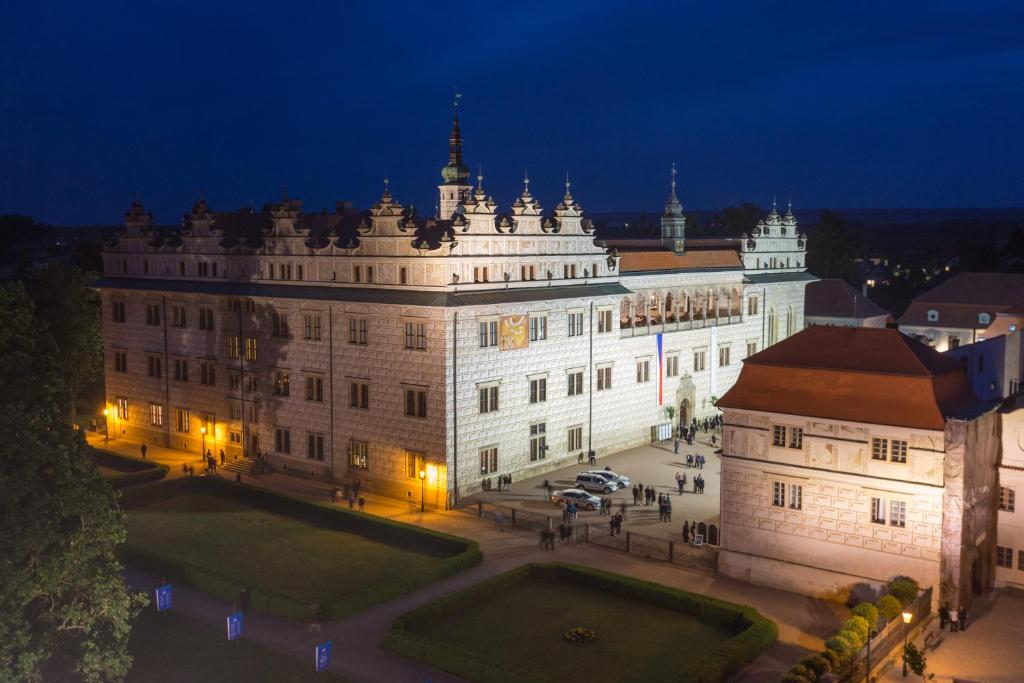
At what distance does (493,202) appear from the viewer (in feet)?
156

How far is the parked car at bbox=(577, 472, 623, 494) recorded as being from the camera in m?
48.2

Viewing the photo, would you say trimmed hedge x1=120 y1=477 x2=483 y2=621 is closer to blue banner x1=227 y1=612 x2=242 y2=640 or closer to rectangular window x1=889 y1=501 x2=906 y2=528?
blue banner x1=227 y1=612 x2=242 y2=640

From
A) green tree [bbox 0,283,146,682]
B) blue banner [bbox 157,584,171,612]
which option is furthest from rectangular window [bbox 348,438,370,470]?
green tree [bbox 0,283,146,682]

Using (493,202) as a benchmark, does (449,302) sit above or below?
below

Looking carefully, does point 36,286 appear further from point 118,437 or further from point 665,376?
point 665,376

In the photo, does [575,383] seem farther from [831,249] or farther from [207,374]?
[831,249]

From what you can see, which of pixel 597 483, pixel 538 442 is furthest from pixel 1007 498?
pixel 538 442

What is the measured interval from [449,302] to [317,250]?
9130 millimetres

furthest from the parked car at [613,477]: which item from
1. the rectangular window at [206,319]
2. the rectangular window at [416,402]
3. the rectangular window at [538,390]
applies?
the rectangular window at [206,319]

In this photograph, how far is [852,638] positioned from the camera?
2780cm

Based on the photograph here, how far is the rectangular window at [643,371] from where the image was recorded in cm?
5822

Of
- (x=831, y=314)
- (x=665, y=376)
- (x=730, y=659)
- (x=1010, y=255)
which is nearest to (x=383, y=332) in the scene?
Result: (x=665, y=376)

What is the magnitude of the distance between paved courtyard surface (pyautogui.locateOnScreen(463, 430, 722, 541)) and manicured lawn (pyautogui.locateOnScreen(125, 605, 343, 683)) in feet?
55.2

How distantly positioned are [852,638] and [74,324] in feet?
172
